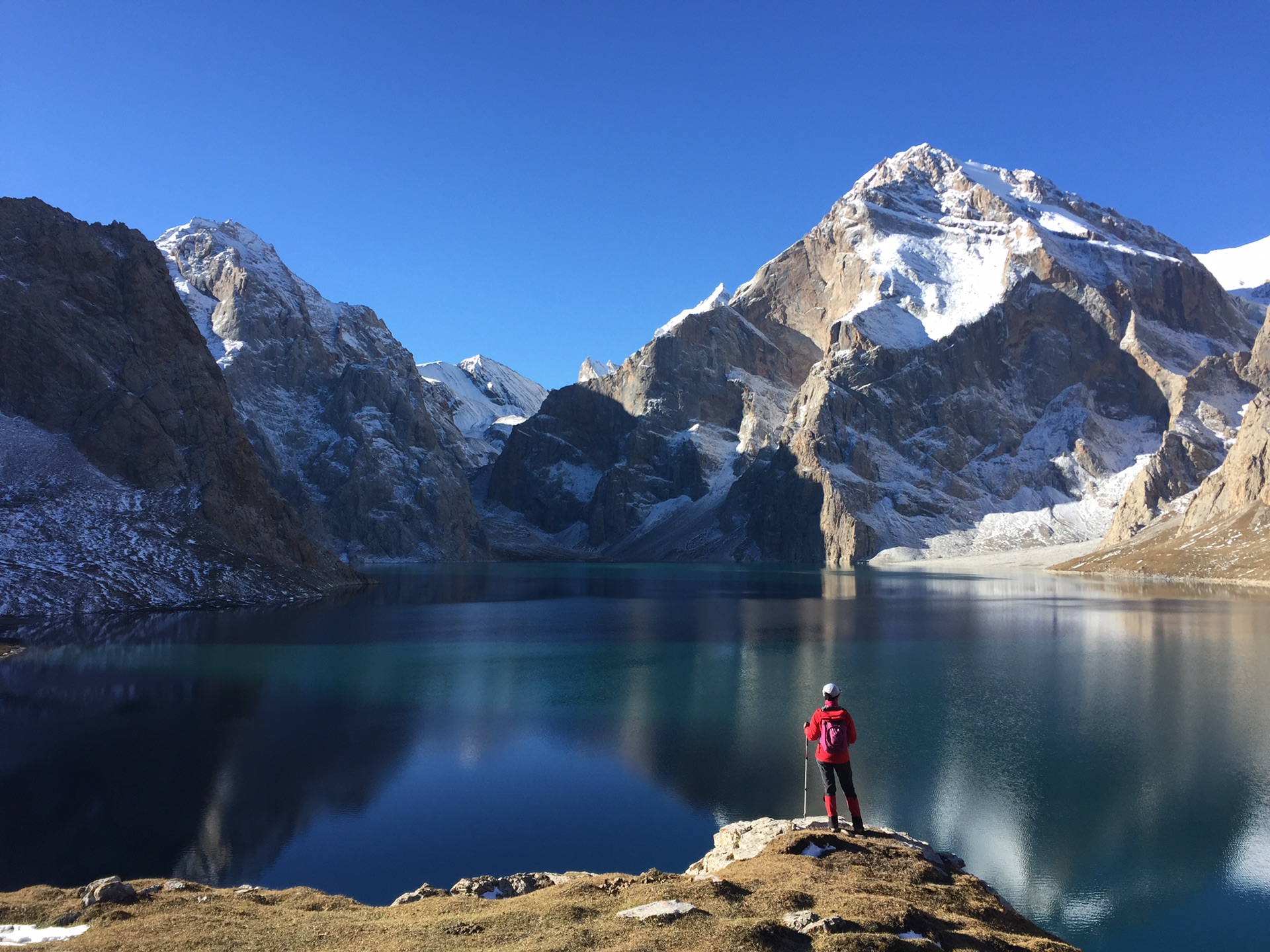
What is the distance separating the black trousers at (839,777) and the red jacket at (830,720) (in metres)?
0.11

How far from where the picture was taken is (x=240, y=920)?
14.2m

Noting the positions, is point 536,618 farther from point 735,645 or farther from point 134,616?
point 134,616

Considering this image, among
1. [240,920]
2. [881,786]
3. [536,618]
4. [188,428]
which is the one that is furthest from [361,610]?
[240,920]

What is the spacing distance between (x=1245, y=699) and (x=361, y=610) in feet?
252

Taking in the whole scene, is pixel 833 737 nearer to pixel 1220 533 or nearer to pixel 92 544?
pixel 92 544

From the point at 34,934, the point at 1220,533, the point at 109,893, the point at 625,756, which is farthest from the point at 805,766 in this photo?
the point at 1220,533

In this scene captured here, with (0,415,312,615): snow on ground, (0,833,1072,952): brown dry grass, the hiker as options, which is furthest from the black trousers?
(0,415,312,615): snow on ground

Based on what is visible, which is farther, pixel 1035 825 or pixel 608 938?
pixel 1035 825

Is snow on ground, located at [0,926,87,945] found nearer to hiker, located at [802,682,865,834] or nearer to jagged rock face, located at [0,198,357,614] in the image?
hiker, located at [802,682,865,834]

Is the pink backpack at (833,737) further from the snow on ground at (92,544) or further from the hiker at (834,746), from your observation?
the snow on ground at (92,544)

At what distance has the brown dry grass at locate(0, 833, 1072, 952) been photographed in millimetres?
11891

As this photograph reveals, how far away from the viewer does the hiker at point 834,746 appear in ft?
59.2

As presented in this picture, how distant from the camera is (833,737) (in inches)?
718

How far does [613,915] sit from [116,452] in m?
101
